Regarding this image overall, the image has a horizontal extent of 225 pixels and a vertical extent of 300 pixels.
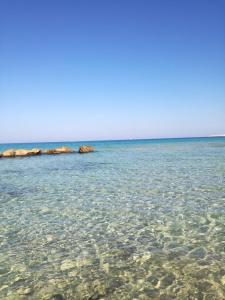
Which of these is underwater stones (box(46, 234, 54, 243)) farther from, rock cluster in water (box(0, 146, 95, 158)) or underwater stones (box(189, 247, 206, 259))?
rock cluster in water (box(0, 146, 95, 158))

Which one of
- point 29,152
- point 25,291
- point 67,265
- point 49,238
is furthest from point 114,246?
point 29,152

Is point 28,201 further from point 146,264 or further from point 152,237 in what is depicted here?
point 146,264

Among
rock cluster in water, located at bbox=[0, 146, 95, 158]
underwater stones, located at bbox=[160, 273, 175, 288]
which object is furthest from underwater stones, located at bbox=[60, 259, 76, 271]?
rock cluster in water, located at bbox=[0, 146, 95, 158]

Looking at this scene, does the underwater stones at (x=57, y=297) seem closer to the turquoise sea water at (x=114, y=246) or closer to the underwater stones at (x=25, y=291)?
the turquoise sea water at (x=114, y=246)

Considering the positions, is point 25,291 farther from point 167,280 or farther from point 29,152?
point 29,152

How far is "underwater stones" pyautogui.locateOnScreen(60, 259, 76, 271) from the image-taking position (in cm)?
576

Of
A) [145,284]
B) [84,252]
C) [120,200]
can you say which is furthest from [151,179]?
[145,284]

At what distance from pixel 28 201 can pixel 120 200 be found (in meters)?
4.07

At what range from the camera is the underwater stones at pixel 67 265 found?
227 inches

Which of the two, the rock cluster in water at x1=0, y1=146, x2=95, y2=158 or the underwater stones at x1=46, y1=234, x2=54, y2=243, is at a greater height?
the rock cluster in water at x1=0, y1=146, x2=95, y2=158

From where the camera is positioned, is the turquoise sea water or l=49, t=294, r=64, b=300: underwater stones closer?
l=49, t=294, r=64, b=300: underwater stones

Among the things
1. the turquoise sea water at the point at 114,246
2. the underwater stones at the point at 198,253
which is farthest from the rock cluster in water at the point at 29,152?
the underwater stones at the point at 198,253

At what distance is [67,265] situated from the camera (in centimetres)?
589

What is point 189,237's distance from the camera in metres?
7.21
